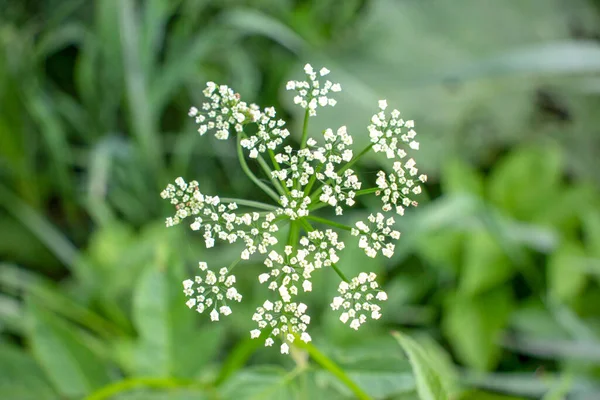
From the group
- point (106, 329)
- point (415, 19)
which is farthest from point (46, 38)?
point (415, 19)

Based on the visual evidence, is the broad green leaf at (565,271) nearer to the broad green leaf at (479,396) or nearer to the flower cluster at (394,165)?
the broad green leaf at (479,396)

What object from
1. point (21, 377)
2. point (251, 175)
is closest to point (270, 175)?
point (251, 175)

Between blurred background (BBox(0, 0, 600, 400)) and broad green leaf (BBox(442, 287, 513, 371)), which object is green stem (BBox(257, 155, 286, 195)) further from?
broad green leaf (BBox(442, 287, 513, 371))

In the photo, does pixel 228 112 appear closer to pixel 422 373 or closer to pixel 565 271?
pixel 422 373

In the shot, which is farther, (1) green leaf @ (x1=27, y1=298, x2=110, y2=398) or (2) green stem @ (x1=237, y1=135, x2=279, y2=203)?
(1) green leaf @ (x1=27, y1=298, x2=110, y2=398)

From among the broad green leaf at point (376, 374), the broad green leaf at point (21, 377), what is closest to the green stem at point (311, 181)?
the broad green leaf at point (376, 374)

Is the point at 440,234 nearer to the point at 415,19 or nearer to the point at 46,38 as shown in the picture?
the point at 415,19

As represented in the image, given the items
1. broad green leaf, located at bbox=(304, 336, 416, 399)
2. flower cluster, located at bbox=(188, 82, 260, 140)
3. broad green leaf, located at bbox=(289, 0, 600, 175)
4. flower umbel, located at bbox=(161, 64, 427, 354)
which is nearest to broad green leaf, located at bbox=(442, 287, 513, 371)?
broad green leaf, located at bbox=(289, 0, 600, 175)
